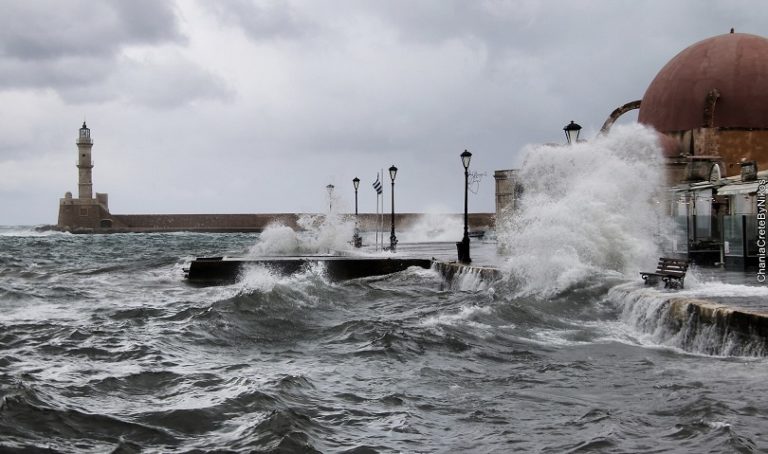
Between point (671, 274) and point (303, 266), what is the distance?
10716 millimetres

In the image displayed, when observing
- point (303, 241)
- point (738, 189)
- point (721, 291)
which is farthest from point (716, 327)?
point (303, 241)

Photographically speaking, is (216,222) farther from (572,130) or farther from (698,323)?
(698,323)

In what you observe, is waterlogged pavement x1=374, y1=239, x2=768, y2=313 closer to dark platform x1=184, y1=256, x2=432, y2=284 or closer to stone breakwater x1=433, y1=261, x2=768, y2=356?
stone breakwater x1=433, y1=261, x2=768, y2=356

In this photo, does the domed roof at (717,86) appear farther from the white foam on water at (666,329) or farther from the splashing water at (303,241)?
the white foam on water at (666,329)

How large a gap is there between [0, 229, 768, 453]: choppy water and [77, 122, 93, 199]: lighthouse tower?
65.8m

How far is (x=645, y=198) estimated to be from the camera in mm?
18484

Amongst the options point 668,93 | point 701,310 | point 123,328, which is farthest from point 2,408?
point 668,93

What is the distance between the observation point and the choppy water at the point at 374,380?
19.8 ft

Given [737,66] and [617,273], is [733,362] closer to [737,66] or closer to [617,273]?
[617,273]

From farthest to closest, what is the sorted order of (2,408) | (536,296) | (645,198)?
1. (645,198)
2. (536,296)
3. (2,408)

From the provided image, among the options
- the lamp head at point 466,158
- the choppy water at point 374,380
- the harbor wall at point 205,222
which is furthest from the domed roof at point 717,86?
the harbor wall at point 205,222

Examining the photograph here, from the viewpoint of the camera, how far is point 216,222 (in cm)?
9125

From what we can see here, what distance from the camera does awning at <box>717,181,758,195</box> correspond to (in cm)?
1618

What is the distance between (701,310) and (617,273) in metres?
5.46
